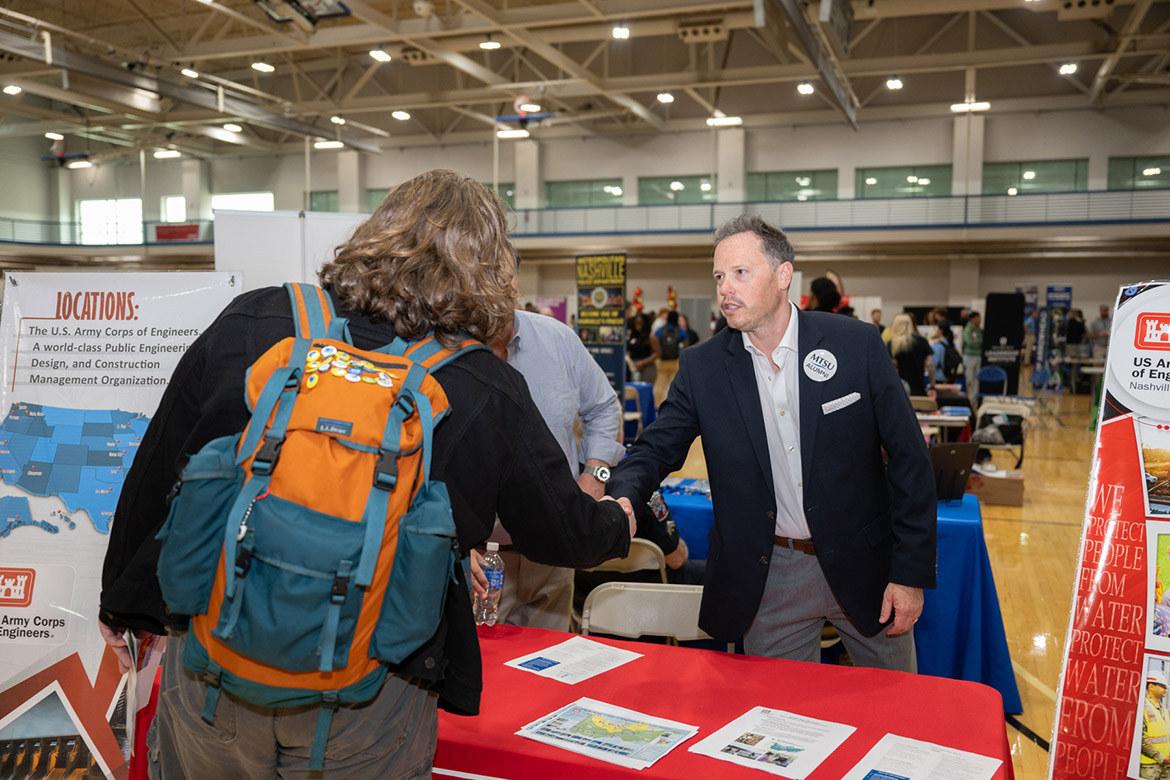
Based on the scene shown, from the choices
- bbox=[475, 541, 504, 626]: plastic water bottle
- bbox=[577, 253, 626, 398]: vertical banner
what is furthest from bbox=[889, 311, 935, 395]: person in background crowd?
bbox=[475, 541, 504, 626]: plastic water bottle

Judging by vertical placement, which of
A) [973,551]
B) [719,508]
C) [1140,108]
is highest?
[1140,108]

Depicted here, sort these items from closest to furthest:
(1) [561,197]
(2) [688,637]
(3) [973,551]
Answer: (2) [688,637] < (3) [973,551] < (1) [561,197]

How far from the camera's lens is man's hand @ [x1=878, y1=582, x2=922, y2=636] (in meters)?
2.12

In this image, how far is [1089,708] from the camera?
199cm

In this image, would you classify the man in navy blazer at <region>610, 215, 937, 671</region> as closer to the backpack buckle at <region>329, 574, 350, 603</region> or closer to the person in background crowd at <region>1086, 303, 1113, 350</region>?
the backpack buckle at <region>329, 574, 350, 603</region>

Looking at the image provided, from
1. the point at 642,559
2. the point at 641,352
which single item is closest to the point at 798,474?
the point at 642,559

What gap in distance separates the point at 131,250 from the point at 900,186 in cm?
1991

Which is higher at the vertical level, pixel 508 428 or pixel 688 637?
pixel 508 428

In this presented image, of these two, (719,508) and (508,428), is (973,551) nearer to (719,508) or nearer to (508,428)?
(719,508)

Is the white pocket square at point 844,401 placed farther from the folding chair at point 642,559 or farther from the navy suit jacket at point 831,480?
the folding chair at point 642,559

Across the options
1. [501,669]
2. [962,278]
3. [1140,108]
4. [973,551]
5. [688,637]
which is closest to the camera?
[501,669]

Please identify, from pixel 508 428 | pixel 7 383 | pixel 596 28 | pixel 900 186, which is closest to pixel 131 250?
pixel 596 28

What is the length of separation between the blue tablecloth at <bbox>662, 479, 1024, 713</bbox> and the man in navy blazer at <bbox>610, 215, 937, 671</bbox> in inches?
52.5

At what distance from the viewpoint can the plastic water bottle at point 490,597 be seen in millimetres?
2219
